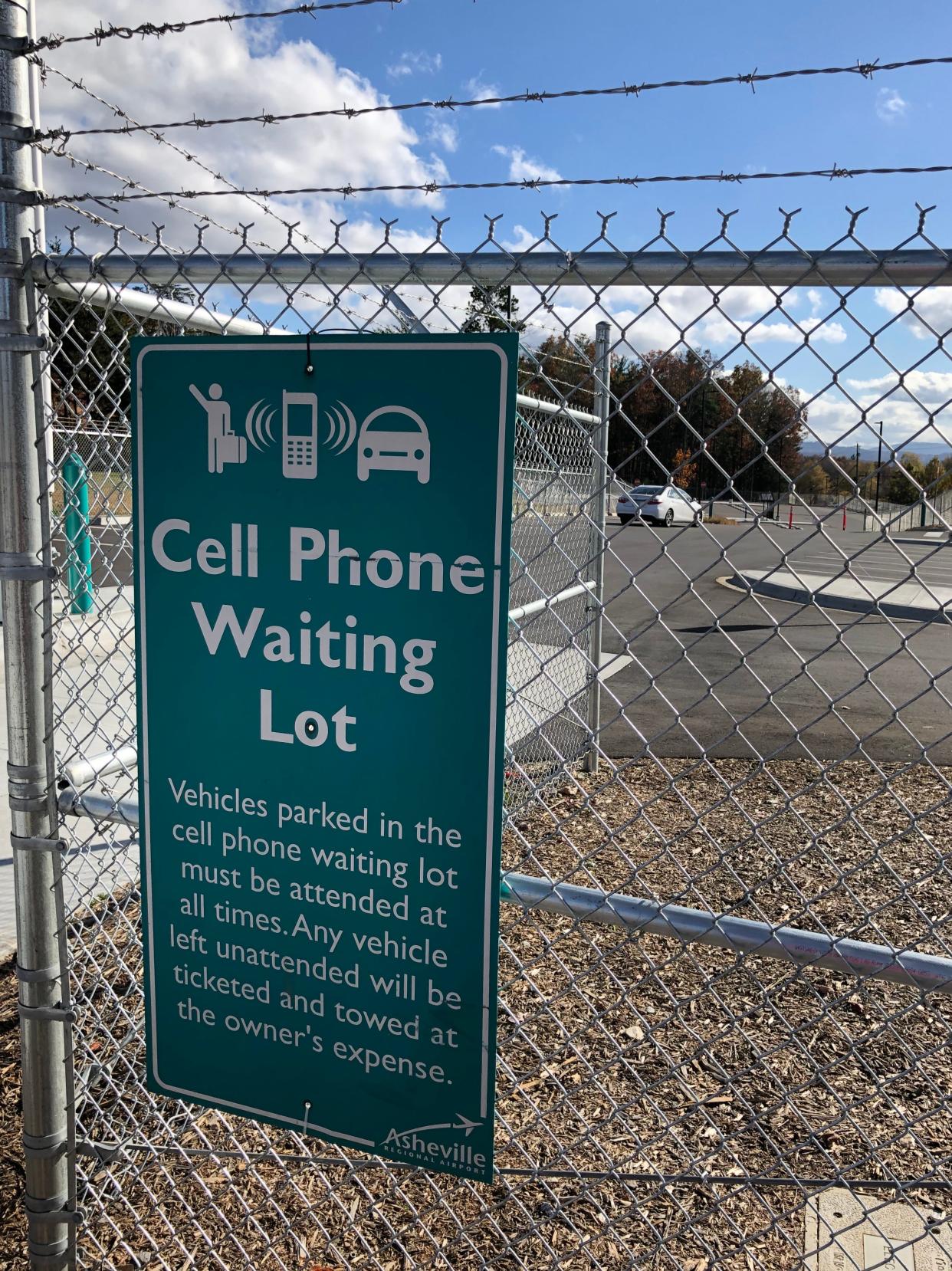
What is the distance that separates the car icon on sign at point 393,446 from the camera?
6.28 feet

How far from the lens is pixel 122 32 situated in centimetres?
232

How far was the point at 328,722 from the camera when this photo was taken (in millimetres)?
2025

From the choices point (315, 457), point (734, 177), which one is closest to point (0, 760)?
point (315, 457)

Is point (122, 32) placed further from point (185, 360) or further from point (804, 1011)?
point (804, 1011)

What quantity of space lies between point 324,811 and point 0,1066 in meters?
2.20

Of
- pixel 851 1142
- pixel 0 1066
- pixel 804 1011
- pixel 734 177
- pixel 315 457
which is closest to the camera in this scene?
pixel 734 177

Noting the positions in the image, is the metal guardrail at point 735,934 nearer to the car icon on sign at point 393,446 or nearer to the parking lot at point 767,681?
the parking lot at point 767,681

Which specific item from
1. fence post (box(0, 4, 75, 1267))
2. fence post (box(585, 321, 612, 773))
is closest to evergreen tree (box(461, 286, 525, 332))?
fence post (box(0, 4, 75, 1267))

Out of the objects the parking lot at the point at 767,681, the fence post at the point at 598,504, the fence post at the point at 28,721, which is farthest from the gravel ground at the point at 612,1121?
the fence post at the point at 598,504

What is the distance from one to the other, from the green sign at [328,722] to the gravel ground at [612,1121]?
0.41 m

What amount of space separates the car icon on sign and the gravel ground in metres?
0.97

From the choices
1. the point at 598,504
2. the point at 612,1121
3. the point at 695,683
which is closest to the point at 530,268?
the point at 612,1121

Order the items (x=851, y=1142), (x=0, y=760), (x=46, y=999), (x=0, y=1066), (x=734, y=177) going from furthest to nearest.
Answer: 1. (x=0, y=760)
2. (x=0, y=1066)
3. (x=851, y=1142)
4. (x=46, y=999)
5. (x=734, y=177)

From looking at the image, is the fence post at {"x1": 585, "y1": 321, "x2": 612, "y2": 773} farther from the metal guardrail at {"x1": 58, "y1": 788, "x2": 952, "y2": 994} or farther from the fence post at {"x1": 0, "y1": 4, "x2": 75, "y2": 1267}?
the fence post at {"x1": 0, "y1": 4, "x2": 75, "y2": 1267}
